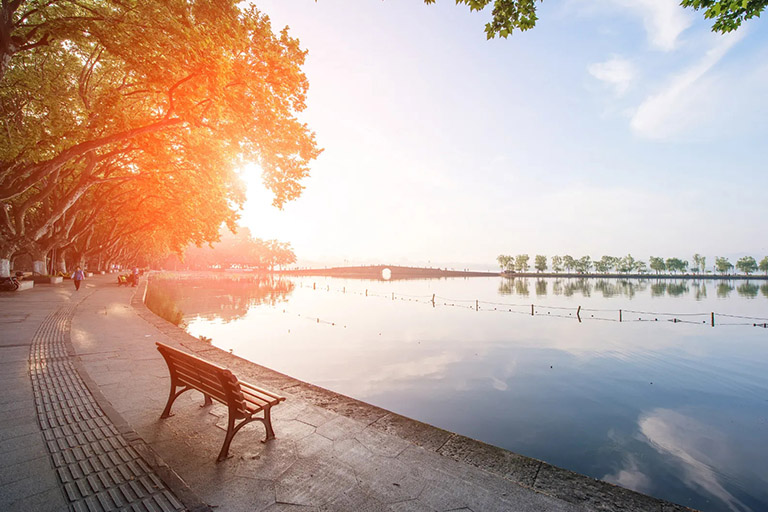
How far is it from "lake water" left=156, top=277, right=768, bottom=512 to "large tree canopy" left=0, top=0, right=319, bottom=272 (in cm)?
786

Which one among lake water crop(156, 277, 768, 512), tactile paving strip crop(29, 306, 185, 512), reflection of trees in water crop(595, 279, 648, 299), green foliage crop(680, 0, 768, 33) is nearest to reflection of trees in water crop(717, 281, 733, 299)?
reflection of trees in water crop(595, 279, 648, 299)

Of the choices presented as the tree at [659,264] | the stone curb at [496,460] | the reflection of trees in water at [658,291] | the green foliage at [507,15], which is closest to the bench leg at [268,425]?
the stone curb at [496,460]

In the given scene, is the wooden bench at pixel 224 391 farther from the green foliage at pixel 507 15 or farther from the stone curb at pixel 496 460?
the green foliage at pixel 507 15

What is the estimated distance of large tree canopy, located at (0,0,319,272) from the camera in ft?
31.1

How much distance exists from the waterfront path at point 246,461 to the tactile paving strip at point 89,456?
0.06 ft

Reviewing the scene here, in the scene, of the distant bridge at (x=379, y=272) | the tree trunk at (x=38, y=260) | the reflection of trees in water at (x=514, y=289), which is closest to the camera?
the tree trunk at (x=38, y=260)

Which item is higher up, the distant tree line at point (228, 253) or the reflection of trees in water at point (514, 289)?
the distant tree line at point (228, 253)

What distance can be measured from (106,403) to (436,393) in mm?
8454

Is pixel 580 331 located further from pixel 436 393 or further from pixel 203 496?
pixel 203 496

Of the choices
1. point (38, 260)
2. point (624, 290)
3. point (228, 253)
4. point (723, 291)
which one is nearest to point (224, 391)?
point (38, 260)

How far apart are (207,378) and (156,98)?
1572cm

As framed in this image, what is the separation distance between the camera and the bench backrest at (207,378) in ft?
13.4

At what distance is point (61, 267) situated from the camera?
4147 cm

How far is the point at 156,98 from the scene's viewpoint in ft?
49.1
